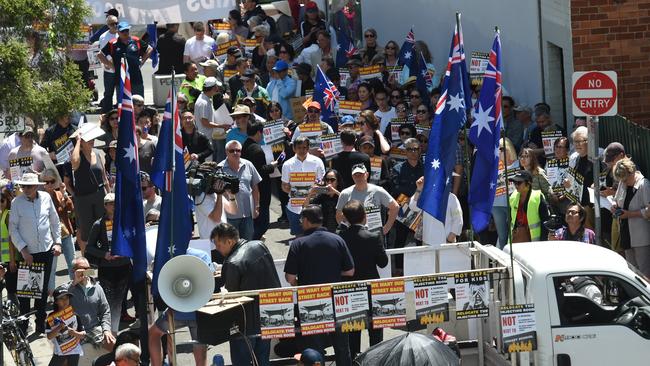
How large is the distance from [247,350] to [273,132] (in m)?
7.46

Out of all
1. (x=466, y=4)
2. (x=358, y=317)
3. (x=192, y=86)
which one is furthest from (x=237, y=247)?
(x=466, y=4)

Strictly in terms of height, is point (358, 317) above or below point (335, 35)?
below

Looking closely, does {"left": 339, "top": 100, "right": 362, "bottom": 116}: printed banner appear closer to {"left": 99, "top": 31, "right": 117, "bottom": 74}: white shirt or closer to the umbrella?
{"left": 99, "top": 31, "right": 117, "bottom": 74}: white shirt

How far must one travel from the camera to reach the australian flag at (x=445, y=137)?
1314 cm

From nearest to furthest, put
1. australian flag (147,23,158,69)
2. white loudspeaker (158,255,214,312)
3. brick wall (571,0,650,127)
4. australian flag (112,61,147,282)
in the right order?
white loudspeaker (158,255,214,312) → australian flag (112,61,147,282) → brick wall (571,0,650,127) → australian flag (147,23,158,69)

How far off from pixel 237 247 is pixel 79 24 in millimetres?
3678

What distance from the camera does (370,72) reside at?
898 inches

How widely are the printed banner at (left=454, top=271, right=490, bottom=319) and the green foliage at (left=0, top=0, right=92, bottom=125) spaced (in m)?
4.81

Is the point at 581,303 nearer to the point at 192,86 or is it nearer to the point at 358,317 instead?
the point at 358,317

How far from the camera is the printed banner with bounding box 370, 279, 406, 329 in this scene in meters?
11.9

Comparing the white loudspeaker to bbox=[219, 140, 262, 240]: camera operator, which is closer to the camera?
the white loudspeaker

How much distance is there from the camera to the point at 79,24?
1467 centimetres

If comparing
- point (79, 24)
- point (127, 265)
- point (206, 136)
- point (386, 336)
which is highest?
point (79, 24)

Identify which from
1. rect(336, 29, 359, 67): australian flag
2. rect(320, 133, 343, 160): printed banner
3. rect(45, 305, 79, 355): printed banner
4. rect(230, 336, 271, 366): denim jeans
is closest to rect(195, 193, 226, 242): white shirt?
rect(320, 133, 343, 160): printed banner
